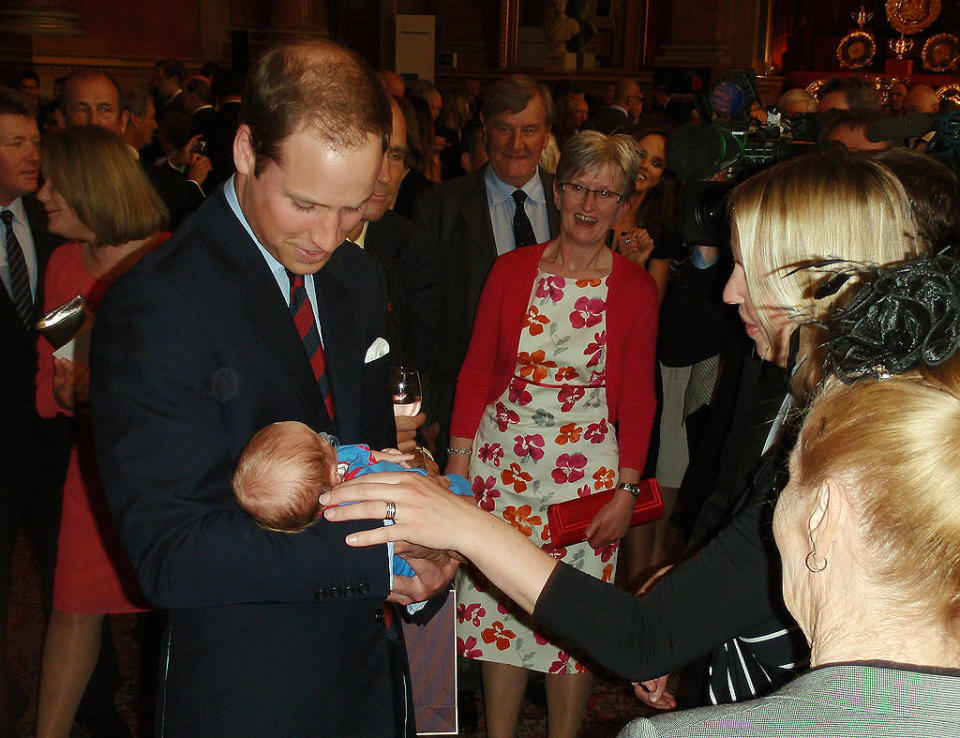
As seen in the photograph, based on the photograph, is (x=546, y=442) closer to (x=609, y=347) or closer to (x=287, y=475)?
(x=609, y=347)

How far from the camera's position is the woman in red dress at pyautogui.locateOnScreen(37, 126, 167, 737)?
8.62 feet

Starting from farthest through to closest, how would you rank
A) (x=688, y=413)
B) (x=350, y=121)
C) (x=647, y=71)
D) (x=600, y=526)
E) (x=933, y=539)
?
(x=647, y=71), (x=688, y=413), (x=600, y=526), (x=350, y=121), (x=933, y=539)

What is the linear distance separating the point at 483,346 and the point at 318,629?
1.52 metres

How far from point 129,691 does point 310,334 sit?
7.29ft

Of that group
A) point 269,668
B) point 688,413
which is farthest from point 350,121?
point 688,413

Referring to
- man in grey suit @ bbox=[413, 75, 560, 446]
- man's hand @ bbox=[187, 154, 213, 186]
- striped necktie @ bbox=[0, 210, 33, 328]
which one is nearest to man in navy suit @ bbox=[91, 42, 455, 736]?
striped necktie @ bbox=[0, 210, 33, 328]

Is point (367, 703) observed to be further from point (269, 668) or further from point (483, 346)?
point (483, 346)

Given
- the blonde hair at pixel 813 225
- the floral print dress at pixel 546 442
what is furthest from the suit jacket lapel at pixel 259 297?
the floral print dress at pixel 546 442

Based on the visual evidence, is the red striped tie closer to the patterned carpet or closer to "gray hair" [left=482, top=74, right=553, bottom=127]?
the patterned carpet

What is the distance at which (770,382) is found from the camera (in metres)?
1.92

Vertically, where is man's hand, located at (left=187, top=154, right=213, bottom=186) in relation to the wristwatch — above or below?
above

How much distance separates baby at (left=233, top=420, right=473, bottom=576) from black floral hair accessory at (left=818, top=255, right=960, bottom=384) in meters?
0.77

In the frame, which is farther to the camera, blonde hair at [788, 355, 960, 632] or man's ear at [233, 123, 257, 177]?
man's ear at [233, 123, 257, 177]

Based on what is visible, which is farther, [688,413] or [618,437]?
[688,413]
